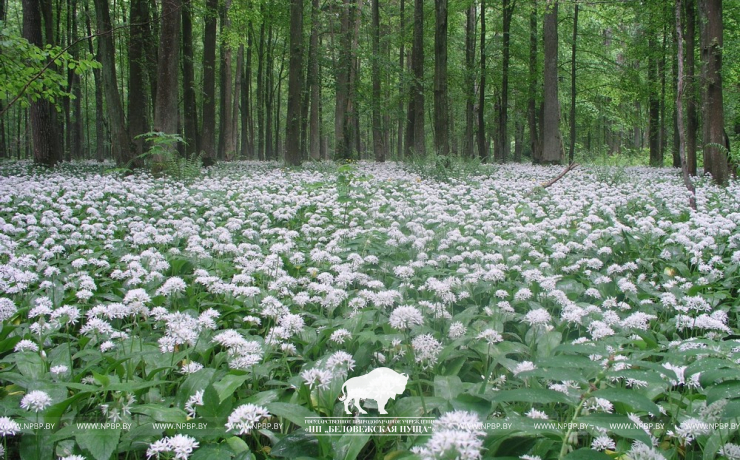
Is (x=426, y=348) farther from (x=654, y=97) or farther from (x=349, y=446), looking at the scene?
(x=654, y=97)

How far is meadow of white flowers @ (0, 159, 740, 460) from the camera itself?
1.54 metres

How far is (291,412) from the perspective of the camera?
178cm

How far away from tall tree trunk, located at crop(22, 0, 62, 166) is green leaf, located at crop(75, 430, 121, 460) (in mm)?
13208

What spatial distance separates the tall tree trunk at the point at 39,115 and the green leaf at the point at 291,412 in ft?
44.4

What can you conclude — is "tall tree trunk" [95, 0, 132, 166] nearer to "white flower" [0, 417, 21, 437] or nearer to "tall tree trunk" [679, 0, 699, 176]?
"white flower" [0, 417, 21, 437]

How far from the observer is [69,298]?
333 cm

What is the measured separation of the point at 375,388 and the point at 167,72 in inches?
457

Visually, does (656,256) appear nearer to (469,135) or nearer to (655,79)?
(655,79)

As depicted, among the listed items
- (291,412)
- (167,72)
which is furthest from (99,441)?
(167,72)

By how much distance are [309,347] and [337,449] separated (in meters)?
1.00

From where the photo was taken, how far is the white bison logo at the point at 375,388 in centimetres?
189

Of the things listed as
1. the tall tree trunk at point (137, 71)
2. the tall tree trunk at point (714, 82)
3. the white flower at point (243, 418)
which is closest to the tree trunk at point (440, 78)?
the tall tree trunk at point (714, 82)

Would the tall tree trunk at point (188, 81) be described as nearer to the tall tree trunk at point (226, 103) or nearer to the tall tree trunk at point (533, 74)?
the tall tree trunk at point (226, 103)

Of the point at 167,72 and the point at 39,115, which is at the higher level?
the point at 167,72
